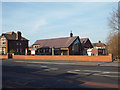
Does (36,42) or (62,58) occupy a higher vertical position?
(36,42)

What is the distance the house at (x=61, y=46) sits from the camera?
48.7 meters

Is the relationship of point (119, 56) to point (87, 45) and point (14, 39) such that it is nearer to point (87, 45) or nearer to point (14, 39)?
point (87, 45)

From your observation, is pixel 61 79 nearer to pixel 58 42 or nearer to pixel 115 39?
pixel 115 39

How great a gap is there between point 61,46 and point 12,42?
20630 millimetres

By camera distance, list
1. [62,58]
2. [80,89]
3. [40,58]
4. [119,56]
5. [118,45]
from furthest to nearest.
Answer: [40,58], [62,58], [119,56], [118,45], [80,89]

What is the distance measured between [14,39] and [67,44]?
894 inches

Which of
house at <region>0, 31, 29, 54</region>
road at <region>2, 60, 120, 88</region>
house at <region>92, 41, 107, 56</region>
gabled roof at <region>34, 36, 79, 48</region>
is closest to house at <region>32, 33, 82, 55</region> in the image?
gabled roof at <region>34, 36, 79, 48</region>

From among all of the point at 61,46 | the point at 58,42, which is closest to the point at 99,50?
the point at 61,46

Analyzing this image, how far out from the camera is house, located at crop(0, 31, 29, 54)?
56125mm

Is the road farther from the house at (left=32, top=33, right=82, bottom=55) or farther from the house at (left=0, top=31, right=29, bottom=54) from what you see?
the house at (left=0, top=31, right=29, bottom=54)

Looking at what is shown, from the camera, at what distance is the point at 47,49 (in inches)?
2096

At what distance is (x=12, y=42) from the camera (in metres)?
57.0

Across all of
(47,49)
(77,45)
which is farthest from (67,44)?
(47,49)

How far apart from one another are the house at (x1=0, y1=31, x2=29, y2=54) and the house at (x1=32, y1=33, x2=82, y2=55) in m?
7.85
